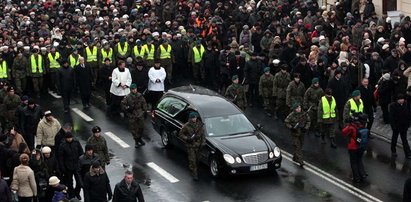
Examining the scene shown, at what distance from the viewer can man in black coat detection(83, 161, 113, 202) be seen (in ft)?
60.4

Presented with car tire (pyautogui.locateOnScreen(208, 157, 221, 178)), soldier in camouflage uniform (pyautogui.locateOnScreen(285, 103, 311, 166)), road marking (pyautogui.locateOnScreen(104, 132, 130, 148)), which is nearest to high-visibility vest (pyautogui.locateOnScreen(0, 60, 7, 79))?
road marking (pyautogui.locateOnScreen(104, 132, 130, 148))

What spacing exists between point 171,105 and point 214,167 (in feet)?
9.54

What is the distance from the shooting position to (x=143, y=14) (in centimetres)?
3816

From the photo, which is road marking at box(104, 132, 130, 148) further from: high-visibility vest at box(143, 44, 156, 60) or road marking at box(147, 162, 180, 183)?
high-visibility vest at box(143, 44, 156, 60)

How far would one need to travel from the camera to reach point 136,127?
80.0 ft

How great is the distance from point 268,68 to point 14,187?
1011 centimetres

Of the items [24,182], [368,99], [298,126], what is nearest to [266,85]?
[368,99]

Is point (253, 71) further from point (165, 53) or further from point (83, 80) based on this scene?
point (83, 80)

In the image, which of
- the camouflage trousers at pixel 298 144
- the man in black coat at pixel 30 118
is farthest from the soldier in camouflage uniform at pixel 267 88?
the man in black coat at pixel 30 118

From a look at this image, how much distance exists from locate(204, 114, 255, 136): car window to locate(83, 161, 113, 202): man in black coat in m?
4.33

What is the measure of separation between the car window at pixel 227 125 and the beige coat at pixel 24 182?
16.2 feet

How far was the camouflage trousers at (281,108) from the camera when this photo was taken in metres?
26.6

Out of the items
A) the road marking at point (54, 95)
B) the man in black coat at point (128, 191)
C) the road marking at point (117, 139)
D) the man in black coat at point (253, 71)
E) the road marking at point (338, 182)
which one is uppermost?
the man in black coat at point (253, 71)

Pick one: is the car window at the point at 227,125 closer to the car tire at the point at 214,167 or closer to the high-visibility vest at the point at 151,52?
the car tire at the point at 214,167
